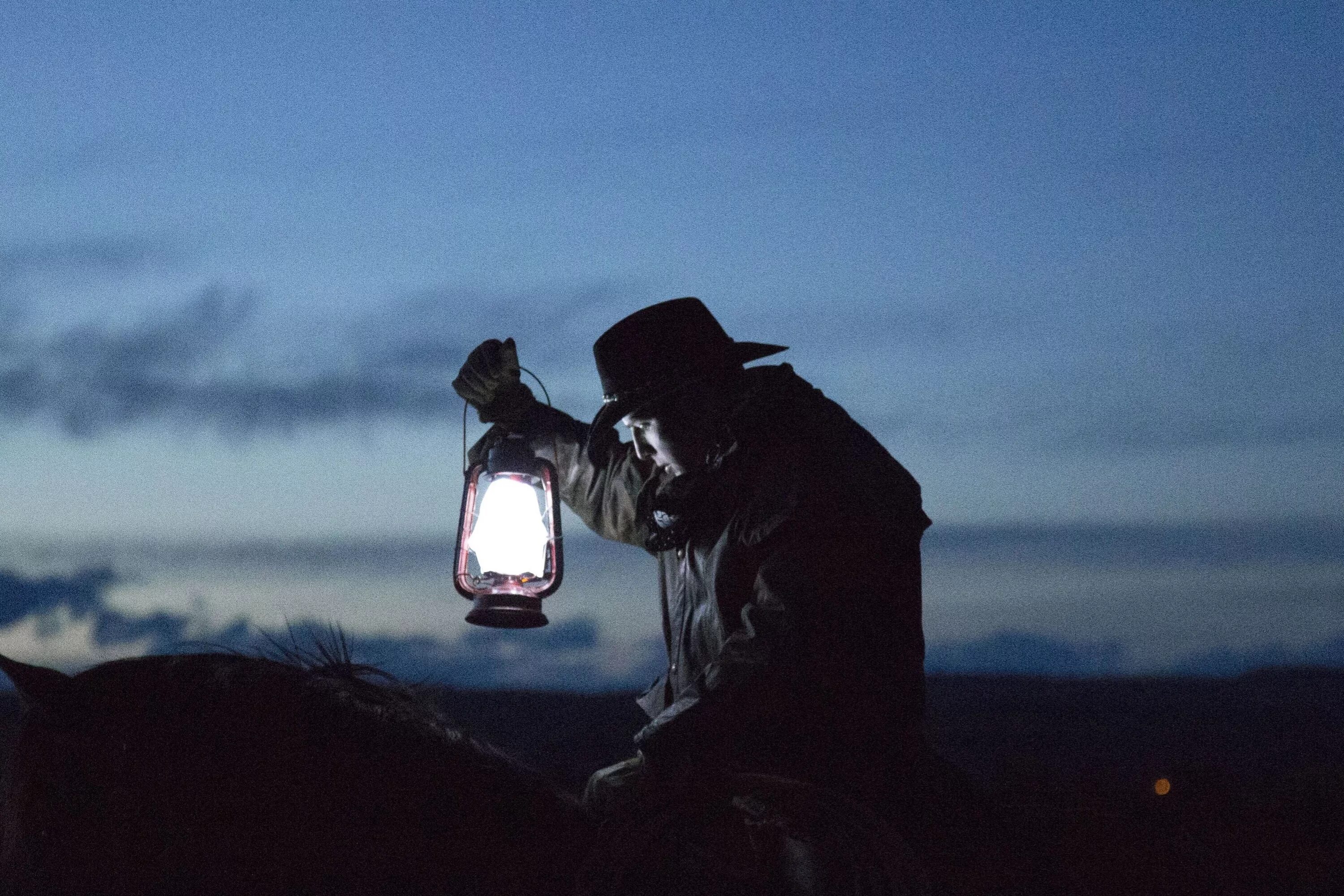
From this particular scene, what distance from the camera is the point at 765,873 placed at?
2365mm

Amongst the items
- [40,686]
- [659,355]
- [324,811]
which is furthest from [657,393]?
[40,686]

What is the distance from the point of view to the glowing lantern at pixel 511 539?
10.5 feet

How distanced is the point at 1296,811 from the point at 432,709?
4.89m

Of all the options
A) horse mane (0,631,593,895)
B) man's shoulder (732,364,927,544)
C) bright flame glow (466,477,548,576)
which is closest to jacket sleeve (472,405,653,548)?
bright flame glow (466,477,548,576)

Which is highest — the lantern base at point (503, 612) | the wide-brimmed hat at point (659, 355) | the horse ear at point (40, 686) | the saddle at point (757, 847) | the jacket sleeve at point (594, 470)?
the wide-brimmed hat at point (659, 355)

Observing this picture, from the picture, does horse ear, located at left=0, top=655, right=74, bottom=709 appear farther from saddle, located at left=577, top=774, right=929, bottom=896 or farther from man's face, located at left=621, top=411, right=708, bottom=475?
man's face, located at left=621, top=411, right=708, bottom=475

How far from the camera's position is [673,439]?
3154 millimetres

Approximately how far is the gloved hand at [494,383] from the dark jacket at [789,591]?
0.63 meters

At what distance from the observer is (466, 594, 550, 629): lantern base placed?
318 cm

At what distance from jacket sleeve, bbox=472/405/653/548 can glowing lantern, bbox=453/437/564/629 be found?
320 millimetres

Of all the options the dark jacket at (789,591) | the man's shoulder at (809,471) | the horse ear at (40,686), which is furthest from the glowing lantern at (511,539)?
the horse ear at (40,686)

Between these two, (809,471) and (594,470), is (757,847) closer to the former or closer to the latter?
(809,471)

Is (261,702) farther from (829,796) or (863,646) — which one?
(863,646)

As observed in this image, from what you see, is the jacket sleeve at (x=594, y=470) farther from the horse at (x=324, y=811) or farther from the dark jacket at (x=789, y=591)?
the horse at (x=324, y=811)
